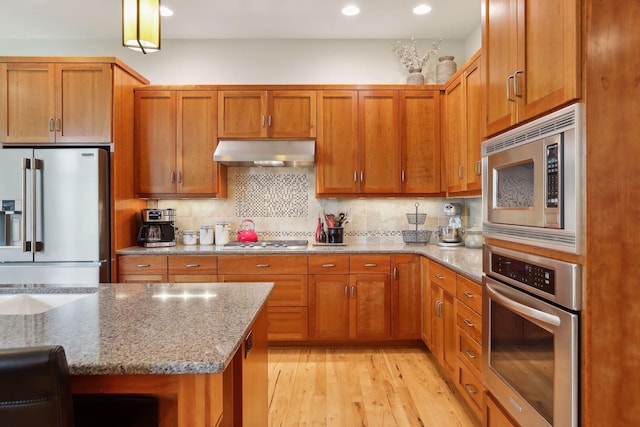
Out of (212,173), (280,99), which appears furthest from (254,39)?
(212,173)

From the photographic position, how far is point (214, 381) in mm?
961

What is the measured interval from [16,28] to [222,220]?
2.69m

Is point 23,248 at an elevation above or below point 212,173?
below

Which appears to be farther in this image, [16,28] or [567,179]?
[16,28]

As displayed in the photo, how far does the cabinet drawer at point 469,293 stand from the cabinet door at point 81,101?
10.1ft

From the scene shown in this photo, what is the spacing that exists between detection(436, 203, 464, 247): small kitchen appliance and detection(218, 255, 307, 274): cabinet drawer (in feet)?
4.38

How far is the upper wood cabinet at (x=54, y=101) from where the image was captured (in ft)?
10.5

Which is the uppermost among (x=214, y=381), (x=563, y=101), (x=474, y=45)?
(x=474, y=45)

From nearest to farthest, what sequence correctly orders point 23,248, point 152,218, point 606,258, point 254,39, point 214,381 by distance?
point 214,381 < point 606,258 < point 23,248 < point 152,218 < point 254,39

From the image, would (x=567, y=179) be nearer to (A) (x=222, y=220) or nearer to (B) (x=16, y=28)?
(A) (x=222, y=220)

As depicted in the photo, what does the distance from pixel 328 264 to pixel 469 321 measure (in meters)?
1.38

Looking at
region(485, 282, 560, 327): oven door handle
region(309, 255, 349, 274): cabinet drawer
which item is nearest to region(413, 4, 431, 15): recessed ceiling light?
region(309, 255, 349, 274): cabinet drawer

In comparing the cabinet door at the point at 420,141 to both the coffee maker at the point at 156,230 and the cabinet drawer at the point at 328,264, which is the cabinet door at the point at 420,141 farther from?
the coffee maker at the point at 156,230

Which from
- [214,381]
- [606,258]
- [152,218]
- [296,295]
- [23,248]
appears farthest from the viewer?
[152,218]
